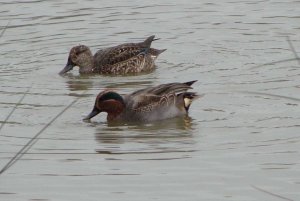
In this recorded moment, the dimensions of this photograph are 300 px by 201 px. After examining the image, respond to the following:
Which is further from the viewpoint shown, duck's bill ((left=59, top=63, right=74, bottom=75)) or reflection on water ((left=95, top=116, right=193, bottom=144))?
duck's bill ((left=59, top=63, right=74, bottom=75))

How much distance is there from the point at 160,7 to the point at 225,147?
8.06 m

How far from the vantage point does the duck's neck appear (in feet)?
51.1

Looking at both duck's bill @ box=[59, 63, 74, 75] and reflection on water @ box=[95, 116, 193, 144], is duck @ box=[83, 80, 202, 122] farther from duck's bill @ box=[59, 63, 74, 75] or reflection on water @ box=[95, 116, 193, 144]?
duck's bill @ box=[59, 63, 74, 75]

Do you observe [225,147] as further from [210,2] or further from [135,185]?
[210,2]

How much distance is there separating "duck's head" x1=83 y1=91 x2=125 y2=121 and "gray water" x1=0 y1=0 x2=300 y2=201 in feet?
0.53

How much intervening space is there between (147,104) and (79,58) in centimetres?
328

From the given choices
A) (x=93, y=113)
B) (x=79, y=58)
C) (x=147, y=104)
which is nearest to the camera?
(x=93, y=113)

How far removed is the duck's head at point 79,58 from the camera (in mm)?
15305

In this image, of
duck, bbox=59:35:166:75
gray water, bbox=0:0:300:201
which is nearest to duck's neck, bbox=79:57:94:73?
duck, bbox=59:35:166:75

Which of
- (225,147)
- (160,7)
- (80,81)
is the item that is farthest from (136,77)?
(225,147)

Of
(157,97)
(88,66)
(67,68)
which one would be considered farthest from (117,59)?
(157,97)

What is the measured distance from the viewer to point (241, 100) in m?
12.5

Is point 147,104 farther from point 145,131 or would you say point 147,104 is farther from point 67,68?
point 67,68

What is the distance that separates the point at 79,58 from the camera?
1527 centimetres
